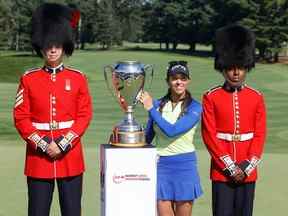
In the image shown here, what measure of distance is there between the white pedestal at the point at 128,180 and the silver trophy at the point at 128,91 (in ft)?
0.30

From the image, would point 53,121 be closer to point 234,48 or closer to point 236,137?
point 236,137

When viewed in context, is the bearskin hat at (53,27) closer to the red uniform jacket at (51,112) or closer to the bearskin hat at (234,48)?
the red uniform jacket at (51,112)

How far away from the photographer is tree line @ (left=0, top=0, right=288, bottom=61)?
52.7 meters

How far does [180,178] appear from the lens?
4.99m

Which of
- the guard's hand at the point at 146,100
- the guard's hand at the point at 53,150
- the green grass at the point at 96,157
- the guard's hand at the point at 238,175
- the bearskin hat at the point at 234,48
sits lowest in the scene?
the green grass at the point at 96,157

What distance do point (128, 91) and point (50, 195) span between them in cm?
100

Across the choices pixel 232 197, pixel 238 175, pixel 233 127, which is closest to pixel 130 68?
pixel 233 127

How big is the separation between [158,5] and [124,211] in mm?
Answer: 76791

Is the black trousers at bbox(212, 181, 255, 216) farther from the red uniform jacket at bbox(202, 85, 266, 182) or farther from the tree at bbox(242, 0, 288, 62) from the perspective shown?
the tree at bbox(242, 0, 288, 62)

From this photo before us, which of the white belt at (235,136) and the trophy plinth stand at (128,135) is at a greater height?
the trophy plinth stand at (128,135)

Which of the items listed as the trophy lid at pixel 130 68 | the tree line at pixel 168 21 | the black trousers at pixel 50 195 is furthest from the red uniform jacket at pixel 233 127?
the tree line at pixel 168 21

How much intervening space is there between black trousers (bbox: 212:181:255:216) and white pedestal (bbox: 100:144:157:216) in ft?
1.85

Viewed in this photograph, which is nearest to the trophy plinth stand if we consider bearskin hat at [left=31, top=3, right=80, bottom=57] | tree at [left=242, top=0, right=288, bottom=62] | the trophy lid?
the trophy lid

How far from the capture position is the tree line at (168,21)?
5272 centimetres
